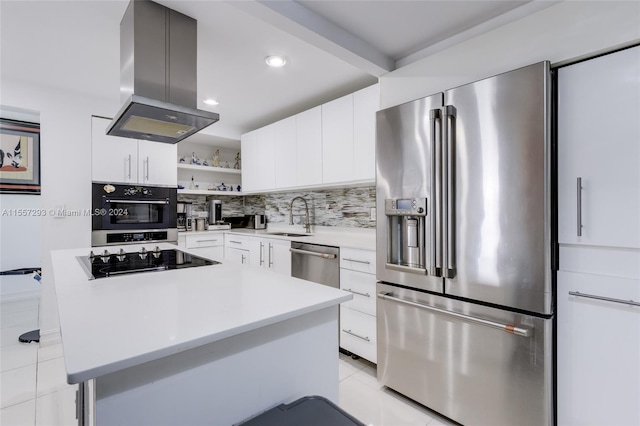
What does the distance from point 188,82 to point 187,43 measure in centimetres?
22

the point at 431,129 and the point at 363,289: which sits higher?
the point at 431,129

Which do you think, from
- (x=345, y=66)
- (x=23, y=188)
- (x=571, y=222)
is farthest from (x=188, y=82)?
(x=23, y=188)

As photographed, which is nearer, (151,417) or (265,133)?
(151,417)

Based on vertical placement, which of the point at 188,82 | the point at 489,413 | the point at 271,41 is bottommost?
the point at 489,413

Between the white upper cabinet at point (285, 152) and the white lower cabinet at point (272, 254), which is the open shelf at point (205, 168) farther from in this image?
the white lower cabinet at point (272, 254)

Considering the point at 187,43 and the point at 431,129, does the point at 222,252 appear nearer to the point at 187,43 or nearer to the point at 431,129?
the point at 187,43

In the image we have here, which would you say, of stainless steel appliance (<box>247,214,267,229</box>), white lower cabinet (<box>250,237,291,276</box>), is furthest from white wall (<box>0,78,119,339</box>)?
stainless steel appliance (<box>247,214,267,229</box>)

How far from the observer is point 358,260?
2.31 meters

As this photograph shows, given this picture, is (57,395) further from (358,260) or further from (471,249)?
(471,249)

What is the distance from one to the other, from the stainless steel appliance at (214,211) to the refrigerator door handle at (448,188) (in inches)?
129

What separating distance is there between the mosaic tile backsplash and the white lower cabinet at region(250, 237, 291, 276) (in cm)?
68

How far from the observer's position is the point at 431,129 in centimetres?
174

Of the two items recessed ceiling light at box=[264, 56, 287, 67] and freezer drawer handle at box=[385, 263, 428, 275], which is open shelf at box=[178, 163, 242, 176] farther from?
freezer drawer handle at box=[385, 263, 428, 275]

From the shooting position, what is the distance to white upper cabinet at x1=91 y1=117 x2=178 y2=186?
3119 mm
